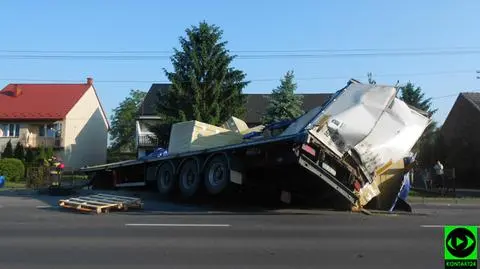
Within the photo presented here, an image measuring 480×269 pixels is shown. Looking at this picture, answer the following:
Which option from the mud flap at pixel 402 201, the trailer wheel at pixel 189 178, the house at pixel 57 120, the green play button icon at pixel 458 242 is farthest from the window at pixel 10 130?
the green play button icon at pixel 458 242

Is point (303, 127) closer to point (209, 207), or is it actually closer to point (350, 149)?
point (350, 149)

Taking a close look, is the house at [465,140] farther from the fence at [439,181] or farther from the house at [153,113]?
the house at [153,113]

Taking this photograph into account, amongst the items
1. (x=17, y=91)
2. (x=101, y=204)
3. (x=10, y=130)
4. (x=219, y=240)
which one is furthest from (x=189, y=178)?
(x=17, y=91)

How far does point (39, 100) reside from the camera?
57.1m

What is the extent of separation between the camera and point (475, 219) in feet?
45.7

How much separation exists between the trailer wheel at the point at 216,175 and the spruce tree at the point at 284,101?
20065mm

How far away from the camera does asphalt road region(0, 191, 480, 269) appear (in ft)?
25.3

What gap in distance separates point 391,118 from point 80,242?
26.9ft

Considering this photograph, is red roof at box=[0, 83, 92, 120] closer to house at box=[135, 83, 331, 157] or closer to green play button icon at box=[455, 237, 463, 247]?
house at box=[135, 83, 331, 157]

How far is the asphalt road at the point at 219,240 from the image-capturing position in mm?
7707

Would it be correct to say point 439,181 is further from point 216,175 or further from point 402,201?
point 216,175

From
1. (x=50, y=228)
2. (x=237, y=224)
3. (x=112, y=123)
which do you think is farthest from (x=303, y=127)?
(x=112, y=123)

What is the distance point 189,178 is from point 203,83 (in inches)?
790

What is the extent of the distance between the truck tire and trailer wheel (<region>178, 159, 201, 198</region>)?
0.40 metres
